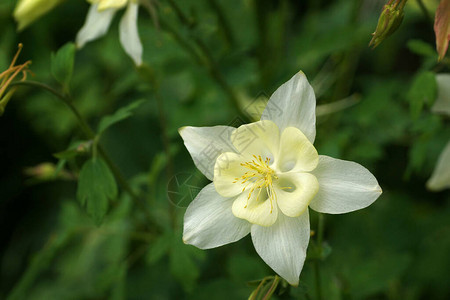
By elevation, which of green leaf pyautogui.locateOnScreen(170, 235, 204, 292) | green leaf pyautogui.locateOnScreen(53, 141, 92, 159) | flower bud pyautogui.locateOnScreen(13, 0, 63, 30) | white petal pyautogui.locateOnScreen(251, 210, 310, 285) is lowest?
green leaf pyautogui.locateOnScreen(170, 235, 204, 292)

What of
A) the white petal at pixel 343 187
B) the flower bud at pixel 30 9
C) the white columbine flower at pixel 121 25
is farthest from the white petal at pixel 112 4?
the white petal at pixel 343 187

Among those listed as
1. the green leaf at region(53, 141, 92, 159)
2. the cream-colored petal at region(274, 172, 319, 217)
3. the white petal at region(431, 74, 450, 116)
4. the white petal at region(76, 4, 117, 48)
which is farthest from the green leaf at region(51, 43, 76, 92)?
the white petal at region(431, 74, 450, 116)

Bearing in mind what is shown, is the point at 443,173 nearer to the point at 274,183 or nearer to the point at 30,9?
the point at 274,183

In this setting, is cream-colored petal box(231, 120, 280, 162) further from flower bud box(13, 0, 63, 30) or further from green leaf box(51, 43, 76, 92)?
flower bud box(13, 0, 63, 30)

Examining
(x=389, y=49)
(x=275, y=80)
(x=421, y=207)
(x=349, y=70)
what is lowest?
(x=421, y=207)

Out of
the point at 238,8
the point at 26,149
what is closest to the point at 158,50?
the point at 238,8

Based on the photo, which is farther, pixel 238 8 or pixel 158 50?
pixel 238 8

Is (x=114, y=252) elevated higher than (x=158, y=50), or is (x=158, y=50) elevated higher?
(x=158, y=50)

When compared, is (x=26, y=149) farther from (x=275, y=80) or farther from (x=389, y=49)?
(x=389, y=49)
